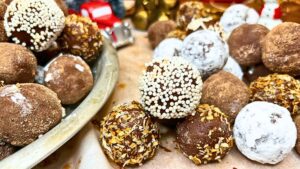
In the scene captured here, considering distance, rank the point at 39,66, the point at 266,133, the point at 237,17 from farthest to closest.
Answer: the point at 237,17
the point at 39,66
the point at 266,133

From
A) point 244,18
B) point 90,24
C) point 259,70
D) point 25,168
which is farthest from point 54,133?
point 244,18

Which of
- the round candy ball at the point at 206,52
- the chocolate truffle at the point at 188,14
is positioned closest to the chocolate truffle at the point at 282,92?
the round candy ball at the point at 206,52

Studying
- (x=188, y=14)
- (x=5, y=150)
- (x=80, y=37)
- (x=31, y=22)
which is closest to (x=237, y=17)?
(x=188, y=14)

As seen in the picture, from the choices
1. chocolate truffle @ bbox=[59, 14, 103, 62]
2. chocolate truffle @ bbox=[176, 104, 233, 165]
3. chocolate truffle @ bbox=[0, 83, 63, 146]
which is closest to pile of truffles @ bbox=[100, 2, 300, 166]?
chocolate truffle @ bbox=[176, 104, 233, 165]

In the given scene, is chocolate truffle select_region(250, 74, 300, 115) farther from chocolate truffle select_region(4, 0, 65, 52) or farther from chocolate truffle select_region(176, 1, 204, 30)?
chocolate truffle select_region(4, 0, 65, 52)

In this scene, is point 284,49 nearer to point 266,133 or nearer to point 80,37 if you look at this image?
point 266,133

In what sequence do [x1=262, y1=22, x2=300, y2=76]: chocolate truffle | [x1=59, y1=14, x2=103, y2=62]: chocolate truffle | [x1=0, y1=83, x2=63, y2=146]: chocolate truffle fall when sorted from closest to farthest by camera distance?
[x1=0, y1=83, x2=63, y2=146]: chocolate truffle < [x1=262, y1=22, x2=300, y2=76]: chocolate truffle < [x1=59, y1=14, x2=103, y2=62]: chocolate truffle

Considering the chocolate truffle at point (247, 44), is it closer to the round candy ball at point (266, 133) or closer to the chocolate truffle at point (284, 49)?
the chocolate truffle at point (284, 49)
